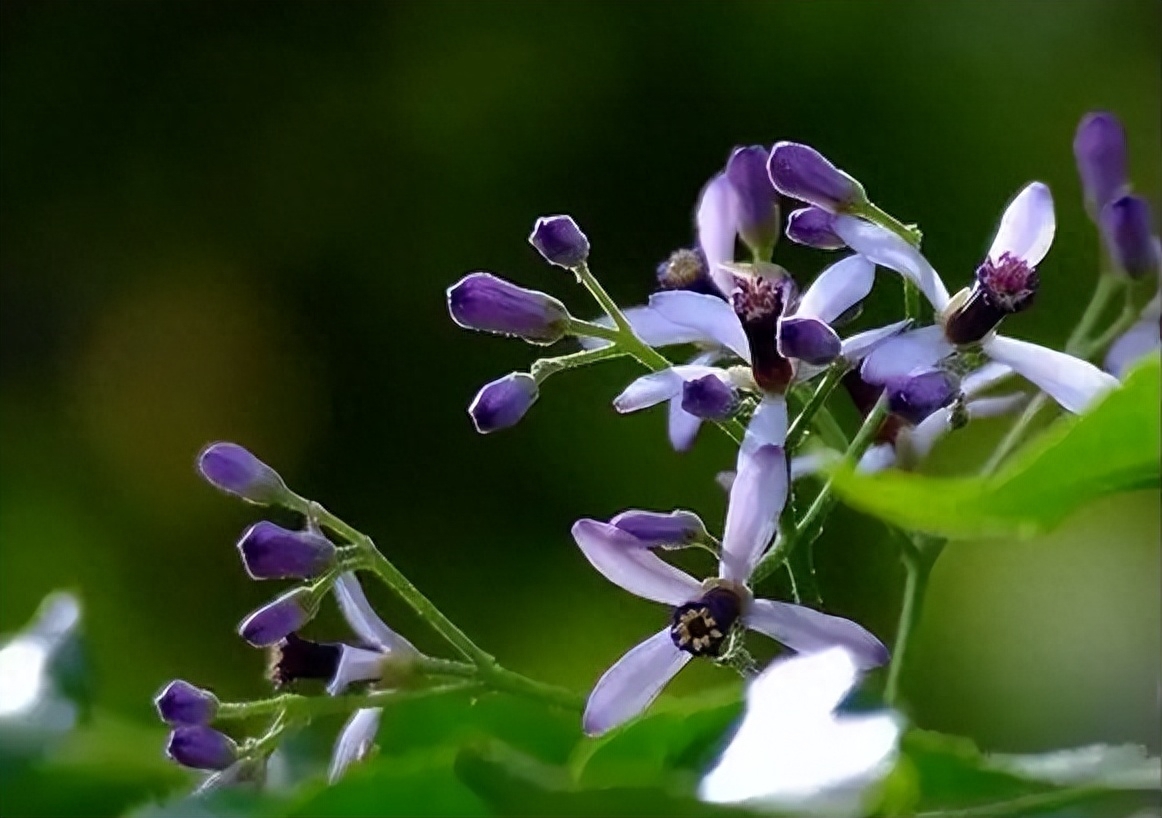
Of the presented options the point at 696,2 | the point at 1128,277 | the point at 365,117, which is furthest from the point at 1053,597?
the point at 1128,277

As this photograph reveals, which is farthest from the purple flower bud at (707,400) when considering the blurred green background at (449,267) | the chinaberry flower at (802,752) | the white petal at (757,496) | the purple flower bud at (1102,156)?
the blurred green background at (449,267)

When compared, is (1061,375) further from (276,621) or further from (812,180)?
(276,621)

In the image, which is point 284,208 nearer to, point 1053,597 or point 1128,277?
point 1053,597

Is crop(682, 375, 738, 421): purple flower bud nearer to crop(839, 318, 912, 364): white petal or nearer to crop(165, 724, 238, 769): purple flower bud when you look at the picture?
crop(839, 318, 912, 364): white petal

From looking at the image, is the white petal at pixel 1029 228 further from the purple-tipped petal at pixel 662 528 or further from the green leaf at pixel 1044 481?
the green leaf at pixel 1044 481

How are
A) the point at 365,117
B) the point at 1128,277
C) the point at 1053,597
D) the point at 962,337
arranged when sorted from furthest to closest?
1. the point at 365,117
2. the point at 1053,597
3. the point at 1128,277
4. the point at 962,337

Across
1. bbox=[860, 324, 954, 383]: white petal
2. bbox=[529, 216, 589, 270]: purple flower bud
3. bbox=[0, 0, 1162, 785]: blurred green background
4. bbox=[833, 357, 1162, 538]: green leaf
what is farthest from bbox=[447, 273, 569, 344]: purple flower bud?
bbox=[0, 0, 1162, 785]: blurred green background
